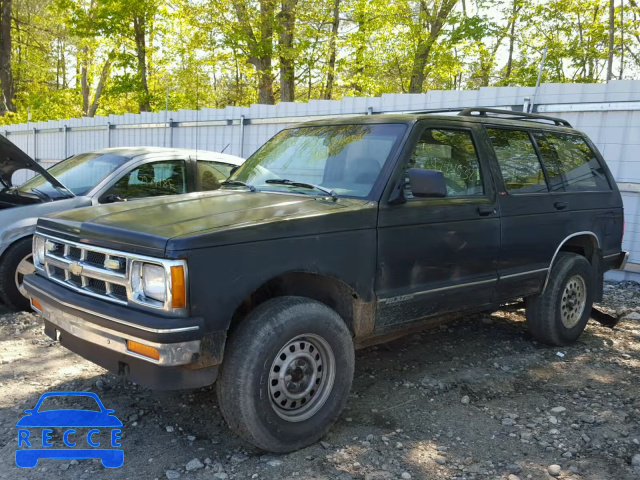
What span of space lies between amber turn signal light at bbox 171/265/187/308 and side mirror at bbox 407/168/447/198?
5.15ft

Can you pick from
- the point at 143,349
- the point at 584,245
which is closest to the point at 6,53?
the point at 584,245

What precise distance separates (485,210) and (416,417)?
1.58m

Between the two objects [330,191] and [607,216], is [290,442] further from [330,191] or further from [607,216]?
[607,216]

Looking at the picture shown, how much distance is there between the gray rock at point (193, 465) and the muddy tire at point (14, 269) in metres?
3.29

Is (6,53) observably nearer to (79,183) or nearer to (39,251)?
(79,183)

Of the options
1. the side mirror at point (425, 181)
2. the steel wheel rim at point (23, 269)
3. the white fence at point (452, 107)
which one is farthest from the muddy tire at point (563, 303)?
the steel wheel rim at point (23, 269)

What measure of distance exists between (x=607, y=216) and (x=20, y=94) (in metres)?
38.8

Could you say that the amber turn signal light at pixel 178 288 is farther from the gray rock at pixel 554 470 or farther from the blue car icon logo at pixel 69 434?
the gray rock at pixel 554 470

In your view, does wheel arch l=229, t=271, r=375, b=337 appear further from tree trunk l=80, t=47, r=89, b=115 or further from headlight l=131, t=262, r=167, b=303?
tree trunk l=80, t=47, r=89, b=115

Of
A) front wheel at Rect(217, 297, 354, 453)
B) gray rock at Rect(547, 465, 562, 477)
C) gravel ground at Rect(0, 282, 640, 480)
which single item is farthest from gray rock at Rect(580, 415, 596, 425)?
front wheel at Rect(217, 297, 354, 453)

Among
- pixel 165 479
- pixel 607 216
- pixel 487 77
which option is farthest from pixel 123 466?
pixel 487 77

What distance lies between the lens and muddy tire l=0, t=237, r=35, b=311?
18.1 ft

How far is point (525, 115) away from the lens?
518cm

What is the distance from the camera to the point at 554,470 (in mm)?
3160
